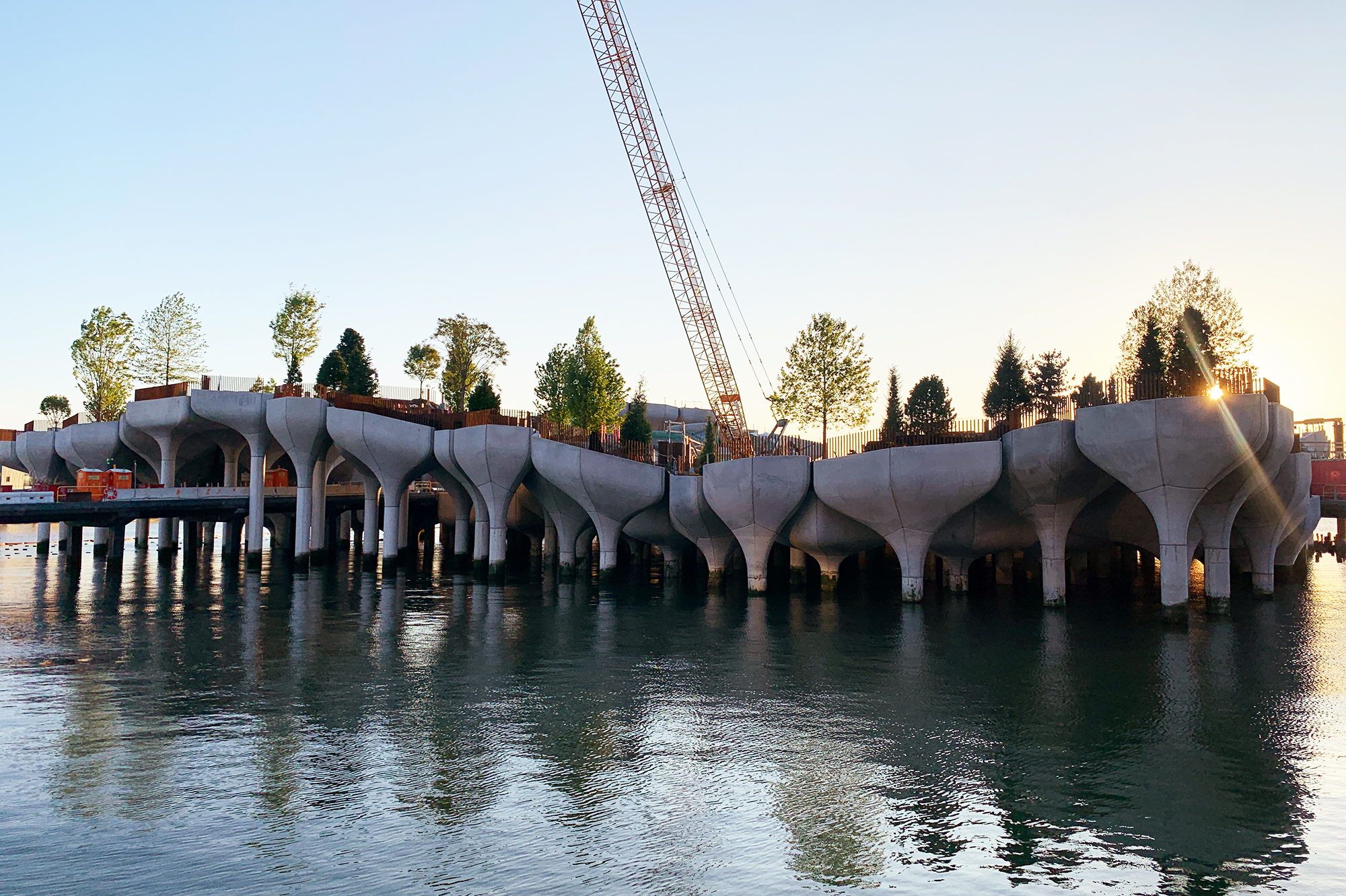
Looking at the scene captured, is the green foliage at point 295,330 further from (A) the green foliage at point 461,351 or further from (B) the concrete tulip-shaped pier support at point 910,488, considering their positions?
(B) the concrete tulip-shaped pier support at point 910,488

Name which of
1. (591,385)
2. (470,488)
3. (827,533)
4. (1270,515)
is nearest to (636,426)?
(591,385)

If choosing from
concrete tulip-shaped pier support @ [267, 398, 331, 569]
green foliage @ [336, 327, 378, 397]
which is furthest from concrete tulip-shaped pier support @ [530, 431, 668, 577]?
green foliage @ [336, 327, 378, 397]

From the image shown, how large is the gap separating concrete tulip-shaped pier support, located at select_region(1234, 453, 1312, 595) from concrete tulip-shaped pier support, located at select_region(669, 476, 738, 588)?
2983cm

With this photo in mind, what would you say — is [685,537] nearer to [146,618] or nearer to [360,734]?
[146,618]

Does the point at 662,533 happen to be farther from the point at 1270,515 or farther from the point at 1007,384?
the point at 1007,384

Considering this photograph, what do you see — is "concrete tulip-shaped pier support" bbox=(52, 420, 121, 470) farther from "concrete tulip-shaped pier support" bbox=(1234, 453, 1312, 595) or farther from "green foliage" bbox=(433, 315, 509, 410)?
"concrete tulip-shaped pier support" bbox=(1234, 453, 1312, 595)

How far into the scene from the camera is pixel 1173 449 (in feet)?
119

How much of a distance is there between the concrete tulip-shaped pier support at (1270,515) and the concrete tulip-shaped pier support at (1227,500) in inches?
317

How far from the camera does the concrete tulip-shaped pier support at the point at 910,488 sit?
143 feet

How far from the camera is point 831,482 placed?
47.8m

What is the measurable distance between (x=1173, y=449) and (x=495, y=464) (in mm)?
39695

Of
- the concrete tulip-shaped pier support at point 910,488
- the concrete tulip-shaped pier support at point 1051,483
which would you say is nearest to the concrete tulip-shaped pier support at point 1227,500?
the concrete tulip-shaped pier support at point 1051,483

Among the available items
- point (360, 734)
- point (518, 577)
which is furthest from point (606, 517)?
point (360, 734)

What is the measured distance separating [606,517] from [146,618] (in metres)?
27.4
